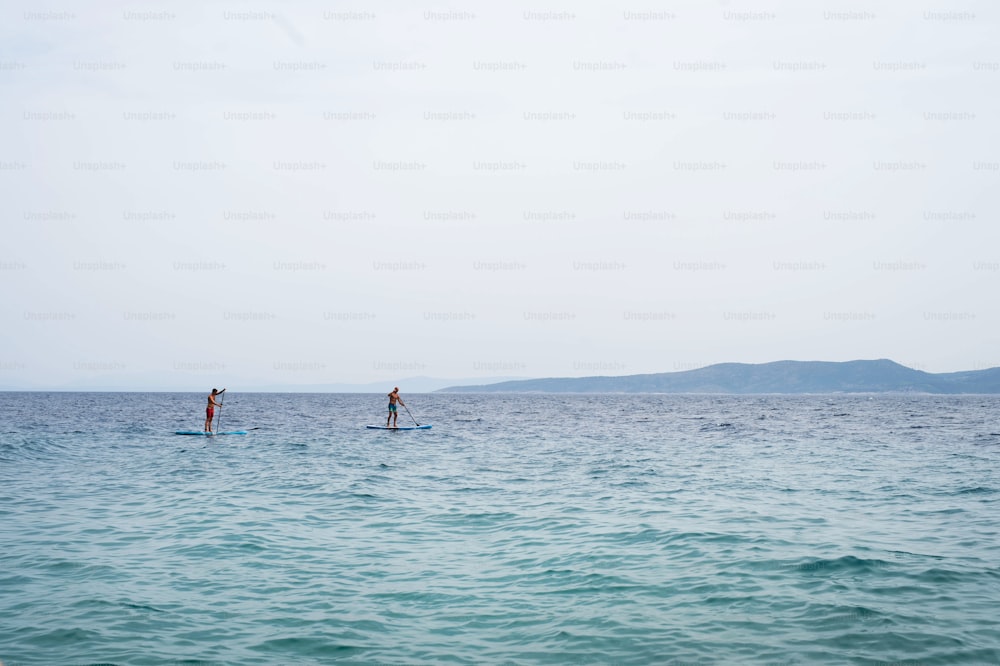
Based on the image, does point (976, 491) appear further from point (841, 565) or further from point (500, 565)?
point (500, 565)

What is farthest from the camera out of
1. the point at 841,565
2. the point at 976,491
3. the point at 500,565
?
the point at 976,491

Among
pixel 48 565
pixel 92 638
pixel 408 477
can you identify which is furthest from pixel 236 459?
pixel 92 638

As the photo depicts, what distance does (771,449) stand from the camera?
38.0m

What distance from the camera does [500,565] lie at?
46.4ft

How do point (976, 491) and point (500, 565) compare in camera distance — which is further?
point (976, 491)

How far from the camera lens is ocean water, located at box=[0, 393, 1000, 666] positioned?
32.6 feet

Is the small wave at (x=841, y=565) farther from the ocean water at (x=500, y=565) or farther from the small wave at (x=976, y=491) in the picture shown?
the small wave at (x=976, y=491)

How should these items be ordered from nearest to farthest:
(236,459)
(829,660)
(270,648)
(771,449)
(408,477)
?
(829,660) → (270,648) → (408,477) → (236,459) → (771,449)

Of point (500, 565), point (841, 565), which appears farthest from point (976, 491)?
point (500, 565)

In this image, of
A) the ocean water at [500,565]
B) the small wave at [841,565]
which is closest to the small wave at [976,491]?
the ocean water at [500,565]

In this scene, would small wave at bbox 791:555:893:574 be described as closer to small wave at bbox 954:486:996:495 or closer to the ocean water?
the ocean water

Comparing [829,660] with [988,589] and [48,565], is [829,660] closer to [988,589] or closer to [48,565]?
[988,589]

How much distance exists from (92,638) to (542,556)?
7.82 metres

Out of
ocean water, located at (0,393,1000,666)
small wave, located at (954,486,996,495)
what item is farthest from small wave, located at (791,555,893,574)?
small wave, located at (954,486,996,495)
